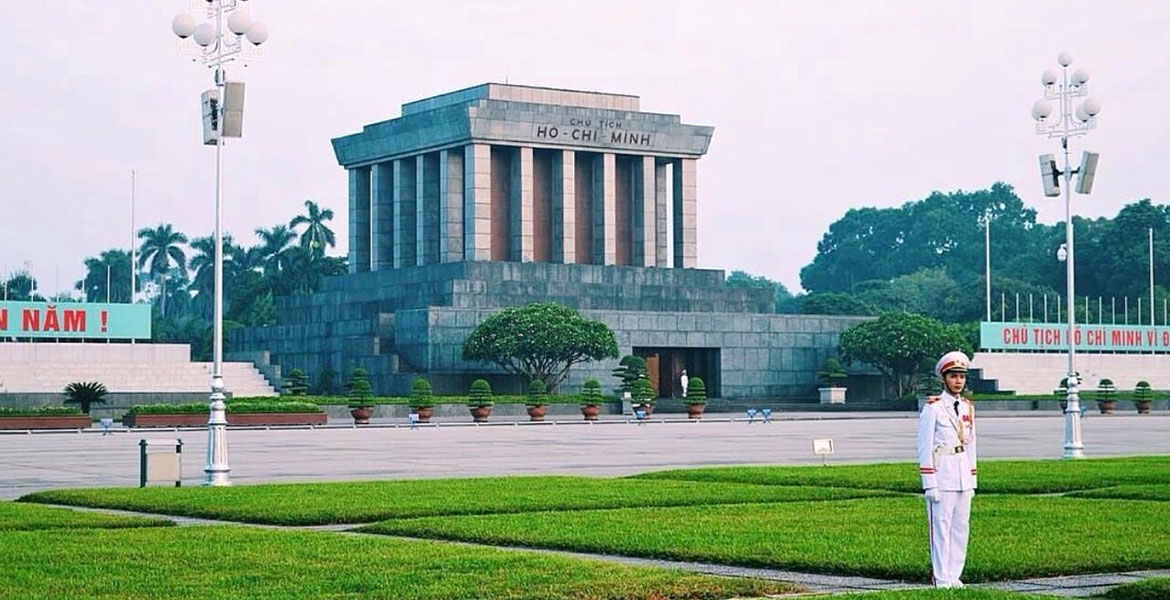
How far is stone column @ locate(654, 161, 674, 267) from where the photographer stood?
275ft

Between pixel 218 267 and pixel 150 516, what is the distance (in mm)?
7227

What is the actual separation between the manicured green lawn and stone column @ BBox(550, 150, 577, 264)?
57529 millimetres

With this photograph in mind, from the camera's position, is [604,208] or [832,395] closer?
[832,395]

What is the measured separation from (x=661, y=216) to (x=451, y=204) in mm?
10650

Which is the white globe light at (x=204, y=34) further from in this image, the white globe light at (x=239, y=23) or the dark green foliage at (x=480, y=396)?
the dark green foliage at (x=480, y=396)

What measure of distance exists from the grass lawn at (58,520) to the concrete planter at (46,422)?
34.7m

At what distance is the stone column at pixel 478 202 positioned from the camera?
7712cm

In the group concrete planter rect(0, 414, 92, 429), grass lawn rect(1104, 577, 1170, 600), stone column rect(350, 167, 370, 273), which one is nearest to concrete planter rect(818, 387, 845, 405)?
stone column rect(350, 167, 370, 273)

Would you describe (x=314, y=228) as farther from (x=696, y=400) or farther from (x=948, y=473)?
(x=948, y=473)

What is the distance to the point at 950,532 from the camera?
13.0 m

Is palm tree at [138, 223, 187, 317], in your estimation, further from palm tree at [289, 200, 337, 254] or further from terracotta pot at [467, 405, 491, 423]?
terracotta pot at [467, 405, 491, 423]

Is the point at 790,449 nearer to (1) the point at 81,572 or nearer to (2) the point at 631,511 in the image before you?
(2) the point at 631,511

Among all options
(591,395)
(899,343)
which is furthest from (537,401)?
(899,343)

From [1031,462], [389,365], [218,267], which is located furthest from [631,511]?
[389,365]
